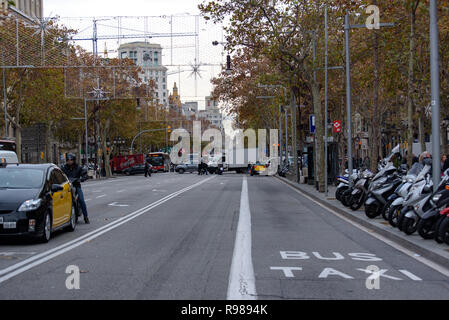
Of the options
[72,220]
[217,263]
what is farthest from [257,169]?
[217,263]

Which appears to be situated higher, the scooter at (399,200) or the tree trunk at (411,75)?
the tree trunk at (411,75)

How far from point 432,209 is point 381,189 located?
393cm

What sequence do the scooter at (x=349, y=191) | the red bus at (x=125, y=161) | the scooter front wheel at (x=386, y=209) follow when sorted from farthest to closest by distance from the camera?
1. the red bus at (x=125, y=161)
2. the scooter at (x=349, y=191)
3. the scooter front wheel at (x=386, y=209)

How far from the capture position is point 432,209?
37.7ft

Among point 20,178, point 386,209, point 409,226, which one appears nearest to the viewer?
point 409,226

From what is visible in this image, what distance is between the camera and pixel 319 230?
14.6m

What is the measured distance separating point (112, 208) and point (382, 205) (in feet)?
30.5

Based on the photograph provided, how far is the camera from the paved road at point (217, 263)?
744 cm

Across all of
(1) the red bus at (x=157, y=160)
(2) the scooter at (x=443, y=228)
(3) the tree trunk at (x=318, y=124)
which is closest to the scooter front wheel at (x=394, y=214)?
(2) the scooter at (x=443, y=228)

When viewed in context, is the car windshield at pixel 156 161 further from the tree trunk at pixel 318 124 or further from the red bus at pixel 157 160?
the tree trunk at pixel 318 124

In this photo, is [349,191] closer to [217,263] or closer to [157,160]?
[217,263]

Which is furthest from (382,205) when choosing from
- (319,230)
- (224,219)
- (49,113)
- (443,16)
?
(49,113)

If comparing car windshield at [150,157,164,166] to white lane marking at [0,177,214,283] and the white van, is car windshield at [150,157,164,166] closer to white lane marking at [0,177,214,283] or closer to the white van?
the white van
